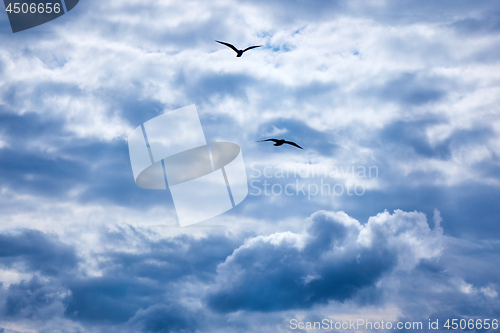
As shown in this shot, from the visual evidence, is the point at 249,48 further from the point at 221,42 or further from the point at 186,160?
the point at 186,160

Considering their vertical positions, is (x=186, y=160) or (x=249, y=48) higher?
(x=249, y=48)

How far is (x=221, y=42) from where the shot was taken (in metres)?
91.5

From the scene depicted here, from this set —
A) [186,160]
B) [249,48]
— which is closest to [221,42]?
[249,48]

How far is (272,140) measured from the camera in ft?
307

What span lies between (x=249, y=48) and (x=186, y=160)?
37715 mm

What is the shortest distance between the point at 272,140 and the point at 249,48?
18.5 metres

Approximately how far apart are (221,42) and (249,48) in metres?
6.33

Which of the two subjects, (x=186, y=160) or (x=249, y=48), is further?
(x=186, y=160)

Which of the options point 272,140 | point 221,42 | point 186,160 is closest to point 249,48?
point 221,42

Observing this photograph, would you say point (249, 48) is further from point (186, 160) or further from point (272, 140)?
point (186, 160)

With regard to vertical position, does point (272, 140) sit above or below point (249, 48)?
below

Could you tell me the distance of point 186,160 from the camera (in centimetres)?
11606

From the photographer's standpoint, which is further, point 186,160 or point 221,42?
point 186,160

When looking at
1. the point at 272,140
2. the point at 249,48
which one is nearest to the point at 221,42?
the point at 249,48
